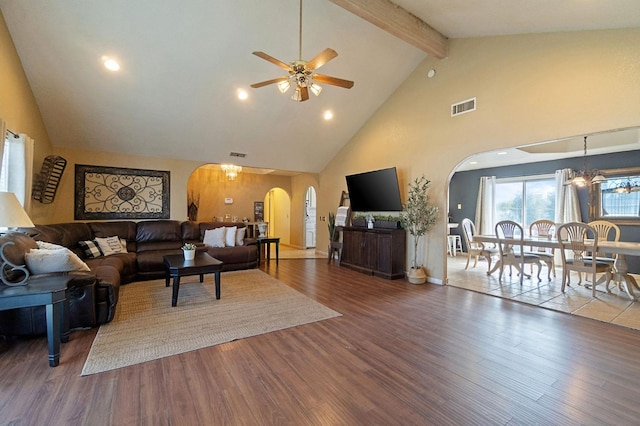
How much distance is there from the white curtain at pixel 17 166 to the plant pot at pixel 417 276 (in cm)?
594

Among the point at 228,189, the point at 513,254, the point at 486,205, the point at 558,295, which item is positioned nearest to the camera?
the point at 558,295

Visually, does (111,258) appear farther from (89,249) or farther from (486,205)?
(486,205)

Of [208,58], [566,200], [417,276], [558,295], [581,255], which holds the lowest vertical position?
[558,295]

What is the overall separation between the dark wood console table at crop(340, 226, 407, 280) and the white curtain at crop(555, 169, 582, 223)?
4150mm

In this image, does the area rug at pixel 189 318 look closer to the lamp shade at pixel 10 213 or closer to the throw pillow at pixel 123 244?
the throw pillow at pixel 123 244

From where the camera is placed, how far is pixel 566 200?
6598mm

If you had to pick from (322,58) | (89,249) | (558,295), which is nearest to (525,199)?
(558,295)

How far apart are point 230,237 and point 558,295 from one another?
5920 millimetres

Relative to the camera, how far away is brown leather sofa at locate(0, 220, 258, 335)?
2.79m

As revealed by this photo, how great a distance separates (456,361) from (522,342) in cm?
91

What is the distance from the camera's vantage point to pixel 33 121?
14.6ft

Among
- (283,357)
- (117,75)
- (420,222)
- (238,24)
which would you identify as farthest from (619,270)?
(117,75)

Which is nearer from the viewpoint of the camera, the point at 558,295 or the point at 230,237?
the point at 558,295

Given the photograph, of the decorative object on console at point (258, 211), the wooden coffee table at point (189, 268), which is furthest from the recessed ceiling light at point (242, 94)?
the decorative object on console at point (258, 211)
